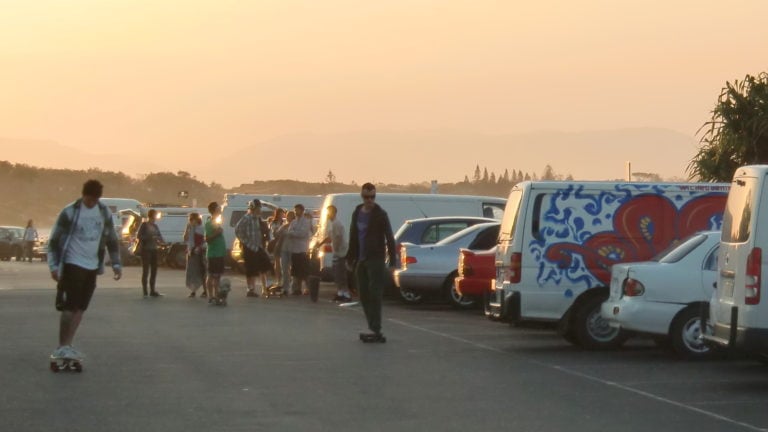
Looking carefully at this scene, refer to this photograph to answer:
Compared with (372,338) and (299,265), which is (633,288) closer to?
(372,338)

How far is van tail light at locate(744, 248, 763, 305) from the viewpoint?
12.1 meters

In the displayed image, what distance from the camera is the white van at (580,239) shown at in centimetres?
1644

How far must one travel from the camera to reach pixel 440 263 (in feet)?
78.7

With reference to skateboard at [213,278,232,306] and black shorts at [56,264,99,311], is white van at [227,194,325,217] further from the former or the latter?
black shorts at [56,264,99,311]

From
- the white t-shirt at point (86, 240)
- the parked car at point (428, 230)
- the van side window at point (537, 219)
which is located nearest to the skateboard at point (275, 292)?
the parked car at point (428, 230)

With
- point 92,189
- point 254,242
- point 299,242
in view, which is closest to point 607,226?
point 92,189

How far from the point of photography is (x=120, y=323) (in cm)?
2008

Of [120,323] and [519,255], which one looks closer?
[519,255]

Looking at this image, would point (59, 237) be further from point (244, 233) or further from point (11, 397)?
point (244, 233)

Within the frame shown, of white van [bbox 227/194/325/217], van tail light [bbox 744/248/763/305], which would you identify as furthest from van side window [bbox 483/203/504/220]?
van tail light [bbox 744/248/763/305]

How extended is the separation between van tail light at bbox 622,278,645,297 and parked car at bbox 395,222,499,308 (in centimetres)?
844

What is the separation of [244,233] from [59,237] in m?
13.1

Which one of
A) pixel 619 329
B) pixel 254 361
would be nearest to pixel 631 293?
pixel 619 329

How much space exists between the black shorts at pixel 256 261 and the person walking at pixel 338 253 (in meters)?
1.30
